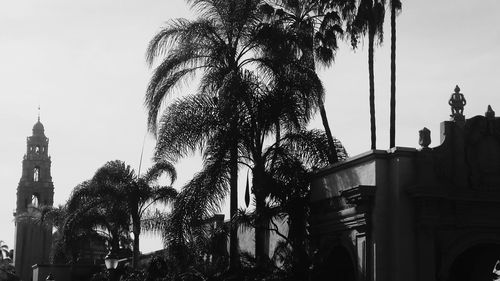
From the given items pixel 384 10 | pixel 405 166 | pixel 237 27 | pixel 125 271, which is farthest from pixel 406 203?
pixel 125 271

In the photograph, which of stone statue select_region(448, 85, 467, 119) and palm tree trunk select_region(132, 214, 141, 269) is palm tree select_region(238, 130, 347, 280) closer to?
stone statue select_region(448, 85, 467, 119)

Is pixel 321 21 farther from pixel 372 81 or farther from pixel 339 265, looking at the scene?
pixel 339 265

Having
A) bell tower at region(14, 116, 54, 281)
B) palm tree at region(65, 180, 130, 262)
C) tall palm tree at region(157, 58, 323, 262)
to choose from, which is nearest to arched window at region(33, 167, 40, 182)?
bell tower at region(14, 116, 54, 281)

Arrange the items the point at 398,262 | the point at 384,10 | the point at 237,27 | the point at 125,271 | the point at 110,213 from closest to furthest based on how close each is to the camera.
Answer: the point at 398,262 < the point at 237,27 < the point at 384,10 < the point at 125,271 < the point at 110,213

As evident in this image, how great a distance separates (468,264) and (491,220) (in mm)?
1906

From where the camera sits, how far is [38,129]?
103125 millimetres

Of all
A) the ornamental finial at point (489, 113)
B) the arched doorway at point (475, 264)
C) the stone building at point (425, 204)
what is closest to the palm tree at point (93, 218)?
the stone building at point (425, 204)

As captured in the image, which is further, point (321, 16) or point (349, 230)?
point (321, 16)

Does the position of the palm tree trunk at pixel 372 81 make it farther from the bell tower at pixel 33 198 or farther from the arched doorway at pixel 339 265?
the bell tower at pixel 33 198

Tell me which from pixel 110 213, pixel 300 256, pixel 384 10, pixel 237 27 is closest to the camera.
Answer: pixel 300 256

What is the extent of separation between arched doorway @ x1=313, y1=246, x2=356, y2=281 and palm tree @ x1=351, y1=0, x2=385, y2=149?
6.47 meters

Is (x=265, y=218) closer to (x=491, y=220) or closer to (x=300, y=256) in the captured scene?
(x=300, y=256)

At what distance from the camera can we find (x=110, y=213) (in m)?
37.4

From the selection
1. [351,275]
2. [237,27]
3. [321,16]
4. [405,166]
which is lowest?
[351,275]
